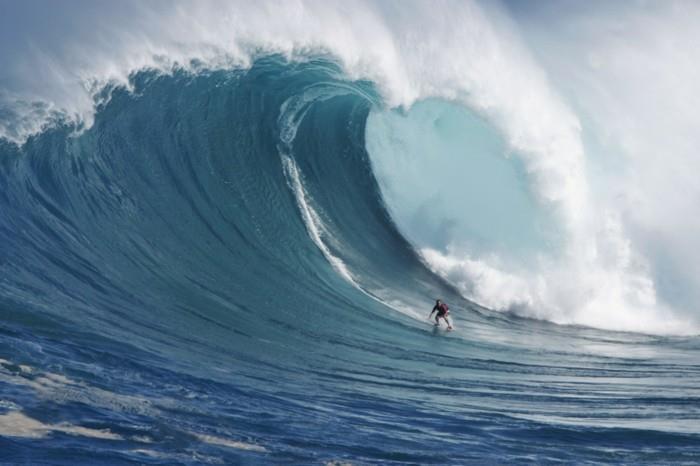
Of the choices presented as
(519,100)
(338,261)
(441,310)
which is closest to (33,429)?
(441,310)

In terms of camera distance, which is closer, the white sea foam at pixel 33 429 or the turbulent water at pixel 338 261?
the white sea foam at pixel 33 429

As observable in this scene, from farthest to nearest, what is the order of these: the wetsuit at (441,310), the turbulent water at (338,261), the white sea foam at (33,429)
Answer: the wetsuit at (441,310) < the turbulent water at (338,261) < the white sea foam at (33,429)

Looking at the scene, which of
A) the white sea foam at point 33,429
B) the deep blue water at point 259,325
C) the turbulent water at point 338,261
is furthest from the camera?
the turbulent water at point 338,261

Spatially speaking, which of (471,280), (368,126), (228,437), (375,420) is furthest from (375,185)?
(228,437)

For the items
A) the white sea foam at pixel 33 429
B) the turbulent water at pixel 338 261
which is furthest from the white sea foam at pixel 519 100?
the white sea foam at pixel 33 429

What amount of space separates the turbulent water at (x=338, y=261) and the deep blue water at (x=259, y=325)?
0.14 feet

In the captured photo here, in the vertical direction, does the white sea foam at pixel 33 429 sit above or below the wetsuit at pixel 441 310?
below

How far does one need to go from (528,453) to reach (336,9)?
46.2 feet

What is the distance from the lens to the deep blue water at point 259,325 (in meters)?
6.02

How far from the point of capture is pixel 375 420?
691 cm

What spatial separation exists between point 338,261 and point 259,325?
442cm

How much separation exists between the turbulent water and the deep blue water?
0.14 feet

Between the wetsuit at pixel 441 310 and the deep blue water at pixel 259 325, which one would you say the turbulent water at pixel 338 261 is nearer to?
the deep blue water at pixel 259 325

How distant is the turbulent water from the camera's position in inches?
253
